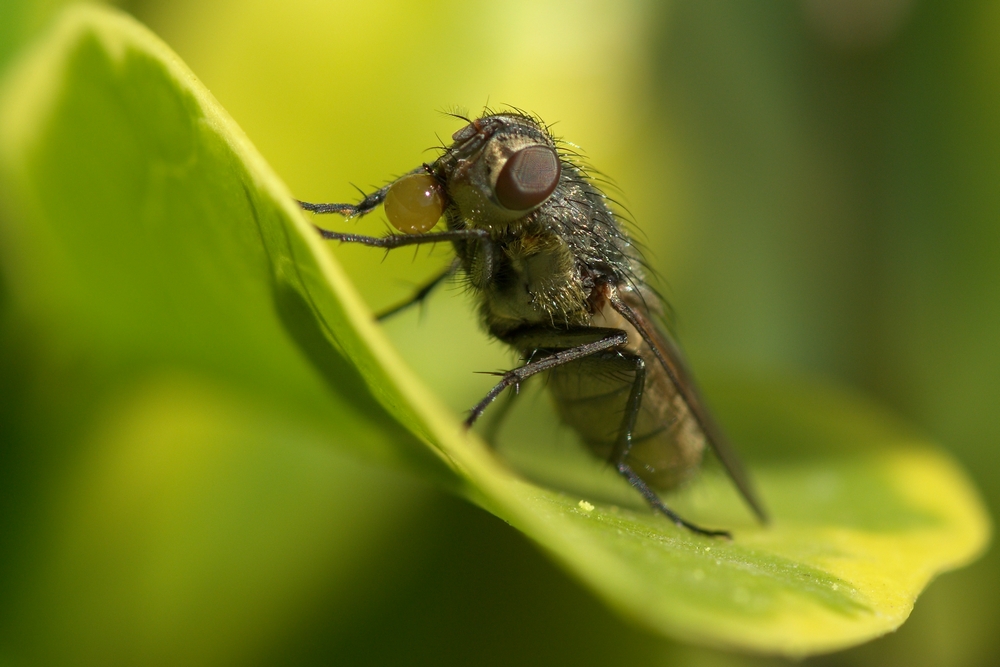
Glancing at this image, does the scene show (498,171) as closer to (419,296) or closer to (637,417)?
(419,296)

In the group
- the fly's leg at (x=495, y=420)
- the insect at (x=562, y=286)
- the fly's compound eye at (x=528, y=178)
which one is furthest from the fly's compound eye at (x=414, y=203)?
the fly's leg at (x=495, y=420)

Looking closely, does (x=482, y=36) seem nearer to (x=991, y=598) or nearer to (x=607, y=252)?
(x=607, y=252)

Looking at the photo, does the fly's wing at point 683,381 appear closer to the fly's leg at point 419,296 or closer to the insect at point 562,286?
the insect at point 562,286

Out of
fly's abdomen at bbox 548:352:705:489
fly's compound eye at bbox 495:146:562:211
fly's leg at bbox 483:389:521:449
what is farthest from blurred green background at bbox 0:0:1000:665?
fly's compound eye at bbox 495:146:562:211

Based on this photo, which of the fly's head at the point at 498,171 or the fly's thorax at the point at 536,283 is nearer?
the fly's head at the point at 498,171

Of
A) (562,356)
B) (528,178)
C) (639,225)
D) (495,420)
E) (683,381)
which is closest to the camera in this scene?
(528,178)

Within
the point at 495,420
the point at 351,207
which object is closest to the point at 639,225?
the point at 495,420

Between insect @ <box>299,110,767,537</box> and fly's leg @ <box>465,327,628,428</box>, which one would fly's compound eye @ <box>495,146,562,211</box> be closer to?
insect @ <box>299,110,767,537</box>
